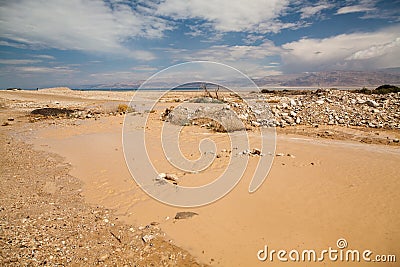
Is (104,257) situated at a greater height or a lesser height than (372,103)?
lesser

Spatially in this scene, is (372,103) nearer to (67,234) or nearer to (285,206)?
(285,206)

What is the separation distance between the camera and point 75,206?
13.8 ft

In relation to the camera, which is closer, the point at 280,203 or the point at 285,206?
the point at 285,206

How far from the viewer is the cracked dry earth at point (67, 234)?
113 inches

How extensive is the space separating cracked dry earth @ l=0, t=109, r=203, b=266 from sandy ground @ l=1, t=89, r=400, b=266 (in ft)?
0.63

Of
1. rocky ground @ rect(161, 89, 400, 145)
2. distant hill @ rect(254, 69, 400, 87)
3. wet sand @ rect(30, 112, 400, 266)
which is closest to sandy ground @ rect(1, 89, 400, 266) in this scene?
wet sand @ rect(30, 112, 400, 266)

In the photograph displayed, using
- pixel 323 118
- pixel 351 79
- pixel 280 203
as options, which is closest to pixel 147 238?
pixel 280 203

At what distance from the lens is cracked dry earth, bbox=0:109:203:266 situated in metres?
2.87

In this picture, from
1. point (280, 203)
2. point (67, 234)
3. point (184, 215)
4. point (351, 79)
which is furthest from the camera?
point (351, 79)

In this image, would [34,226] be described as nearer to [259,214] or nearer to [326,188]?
[259,214]

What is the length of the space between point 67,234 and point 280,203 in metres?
3.45

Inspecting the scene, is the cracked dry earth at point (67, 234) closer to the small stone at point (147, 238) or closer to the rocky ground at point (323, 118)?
the small stone at point (147, 238)

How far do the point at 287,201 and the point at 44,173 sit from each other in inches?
221

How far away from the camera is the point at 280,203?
423 cm
